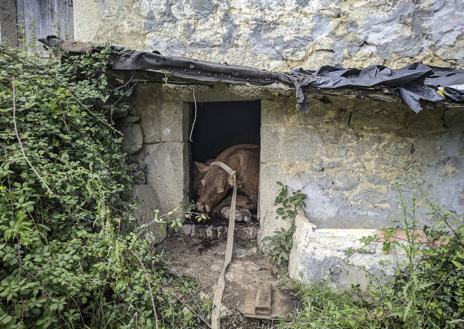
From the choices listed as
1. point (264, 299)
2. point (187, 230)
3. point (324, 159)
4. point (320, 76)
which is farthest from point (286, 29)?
point (264, 299)

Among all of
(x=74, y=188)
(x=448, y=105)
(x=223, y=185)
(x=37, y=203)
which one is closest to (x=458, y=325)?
(x=448, y=105)

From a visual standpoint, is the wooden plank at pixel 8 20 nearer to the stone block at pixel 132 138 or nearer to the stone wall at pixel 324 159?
the stone block at pixel 132 138

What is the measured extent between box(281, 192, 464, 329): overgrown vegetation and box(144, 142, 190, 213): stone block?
76.8 inches

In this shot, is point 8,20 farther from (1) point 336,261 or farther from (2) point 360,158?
(1) point 336,261

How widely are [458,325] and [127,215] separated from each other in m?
2.65

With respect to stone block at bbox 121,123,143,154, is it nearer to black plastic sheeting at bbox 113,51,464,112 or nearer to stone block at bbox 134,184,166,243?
stone block at bbox 134,184,166,243

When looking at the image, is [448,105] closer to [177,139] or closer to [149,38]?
[177,139]

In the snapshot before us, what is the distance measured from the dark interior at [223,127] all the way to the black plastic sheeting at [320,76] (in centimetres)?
223

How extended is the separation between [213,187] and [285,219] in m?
1.05

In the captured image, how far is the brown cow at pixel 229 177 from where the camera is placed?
13.5 ft

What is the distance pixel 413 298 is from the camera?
6.72 ft

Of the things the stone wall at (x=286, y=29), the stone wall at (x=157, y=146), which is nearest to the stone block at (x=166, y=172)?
the stone wall at (x=157, y=146)

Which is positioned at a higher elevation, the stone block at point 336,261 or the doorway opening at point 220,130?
the doorway opening at point 220,130

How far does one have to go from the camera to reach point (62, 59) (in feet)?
10.1
